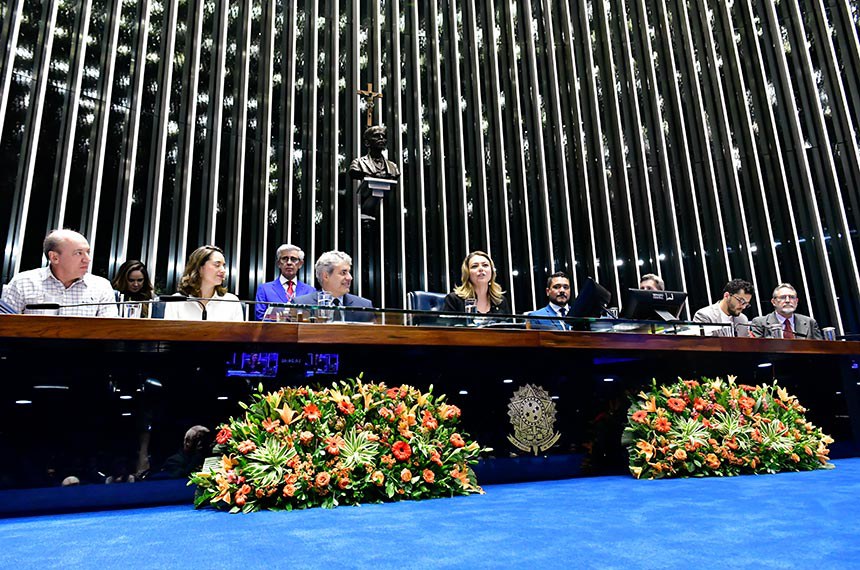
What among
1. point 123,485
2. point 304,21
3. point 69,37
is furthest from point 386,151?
point 123,485

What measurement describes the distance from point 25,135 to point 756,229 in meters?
6.61

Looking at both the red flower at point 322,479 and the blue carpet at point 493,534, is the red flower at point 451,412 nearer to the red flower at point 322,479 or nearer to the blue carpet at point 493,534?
the blue carpet at point 493,534

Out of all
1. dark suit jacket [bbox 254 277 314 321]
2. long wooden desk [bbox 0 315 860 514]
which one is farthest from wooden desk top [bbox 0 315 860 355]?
dark suit jacket [bbox 254 277 314 321]

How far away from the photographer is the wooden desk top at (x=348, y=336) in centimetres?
215

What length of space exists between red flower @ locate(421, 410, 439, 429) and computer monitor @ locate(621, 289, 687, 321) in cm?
121

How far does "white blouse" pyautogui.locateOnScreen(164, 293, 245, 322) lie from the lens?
2.40 m

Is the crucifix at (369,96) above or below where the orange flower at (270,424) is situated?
above

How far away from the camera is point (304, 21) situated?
623 centimetres

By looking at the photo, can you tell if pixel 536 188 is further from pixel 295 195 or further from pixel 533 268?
pixel 295 195

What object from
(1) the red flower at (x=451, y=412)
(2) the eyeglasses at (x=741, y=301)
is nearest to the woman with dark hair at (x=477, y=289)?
(1) the red flower at (x=451, y=412)

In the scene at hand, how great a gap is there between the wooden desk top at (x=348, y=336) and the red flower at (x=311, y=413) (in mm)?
255

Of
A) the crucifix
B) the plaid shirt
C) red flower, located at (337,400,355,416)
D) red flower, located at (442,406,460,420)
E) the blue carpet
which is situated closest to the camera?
the blue carpet

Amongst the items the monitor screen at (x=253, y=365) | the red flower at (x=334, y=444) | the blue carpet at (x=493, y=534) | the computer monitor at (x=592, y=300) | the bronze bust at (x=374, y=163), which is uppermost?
the bronze bust at (x=374, y=163)

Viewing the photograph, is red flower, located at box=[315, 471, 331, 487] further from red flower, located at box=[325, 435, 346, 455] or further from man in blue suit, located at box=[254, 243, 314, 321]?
man in blue suit, located at box=[254, 243, 314, 321]
